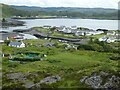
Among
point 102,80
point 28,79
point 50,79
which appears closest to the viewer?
point 102,80

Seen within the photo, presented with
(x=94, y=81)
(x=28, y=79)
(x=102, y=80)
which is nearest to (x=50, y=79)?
(x=28, y=79)

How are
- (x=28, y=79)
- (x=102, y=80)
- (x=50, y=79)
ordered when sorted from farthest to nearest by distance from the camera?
1. (x=28, y=79)
2. (x=50, y=79)
3. (x=102, y=80)

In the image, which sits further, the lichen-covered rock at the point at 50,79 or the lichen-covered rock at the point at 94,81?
the lichen-covered rock at the point at 50,79

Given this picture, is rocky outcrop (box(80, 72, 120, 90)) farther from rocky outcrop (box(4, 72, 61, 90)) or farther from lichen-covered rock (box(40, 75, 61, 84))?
rocky outcrop (box(4, 72, 61, 90))

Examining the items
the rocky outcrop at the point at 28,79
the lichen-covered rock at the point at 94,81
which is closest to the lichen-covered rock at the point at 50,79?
the rocky outcrop at the point at 28,79

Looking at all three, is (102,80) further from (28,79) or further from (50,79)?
(28,79)

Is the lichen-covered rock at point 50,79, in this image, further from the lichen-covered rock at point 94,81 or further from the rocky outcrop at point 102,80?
the lichen-covered rock at point 94,81

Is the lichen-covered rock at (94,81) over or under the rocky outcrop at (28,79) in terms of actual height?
over

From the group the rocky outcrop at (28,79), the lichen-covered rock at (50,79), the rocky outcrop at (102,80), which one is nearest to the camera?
the rocky outcrop at (102,80)

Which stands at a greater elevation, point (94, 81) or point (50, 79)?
point (94, 81)
